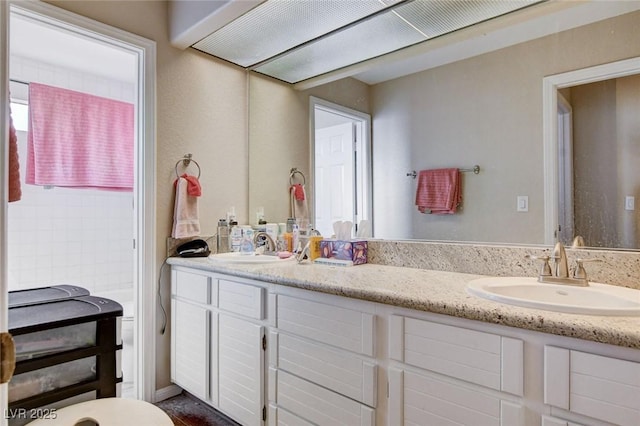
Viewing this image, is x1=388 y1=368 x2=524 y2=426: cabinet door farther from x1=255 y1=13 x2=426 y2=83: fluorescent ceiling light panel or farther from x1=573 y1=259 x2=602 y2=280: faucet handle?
x1=255 y1=13 x2=426 y2=83: fluorescent ceiling light panel

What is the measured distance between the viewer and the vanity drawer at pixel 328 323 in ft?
4.21

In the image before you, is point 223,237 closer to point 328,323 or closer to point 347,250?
point 347,250

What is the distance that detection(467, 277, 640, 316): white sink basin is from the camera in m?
0.96

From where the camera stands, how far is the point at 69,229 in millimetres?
3402

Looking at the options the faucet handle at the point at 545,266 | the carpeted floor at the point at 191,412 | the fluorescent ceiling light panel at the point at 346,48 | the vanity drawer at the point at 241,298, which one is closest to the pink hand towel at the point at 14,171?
the vanity drawer at the point at 241,298

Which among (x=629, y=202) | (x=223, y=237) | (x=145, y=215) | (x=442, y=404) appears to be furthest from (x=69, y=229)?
(x=629, y=202)

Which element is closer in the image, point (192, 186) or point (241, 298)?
point (241, 298)

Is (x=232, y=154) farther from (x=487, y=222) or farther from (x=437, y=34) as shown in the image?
(x=487, y=222)

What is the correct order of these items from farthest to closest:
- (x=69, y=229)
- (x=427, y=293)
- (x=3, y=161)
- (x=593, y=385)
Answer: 1. (x=69, y=229)
2. (x=427, y=293)
3. (x=593, y=385)
4. (x=3, y=161)

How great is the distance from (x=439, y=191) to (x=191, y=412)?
71.2 inches

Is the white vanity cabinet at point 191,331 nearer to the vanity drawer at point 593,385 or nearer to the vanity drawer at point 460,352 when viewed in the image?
the vanity drawer at point 460,352

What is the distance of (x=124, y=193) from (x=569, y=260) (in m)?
3.75

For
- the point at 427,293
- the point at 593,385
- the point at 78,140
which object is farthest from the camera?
the point at 78,140

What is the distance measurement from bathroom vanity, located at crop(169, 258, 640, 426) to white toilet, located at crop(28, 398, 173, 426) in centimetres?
39
